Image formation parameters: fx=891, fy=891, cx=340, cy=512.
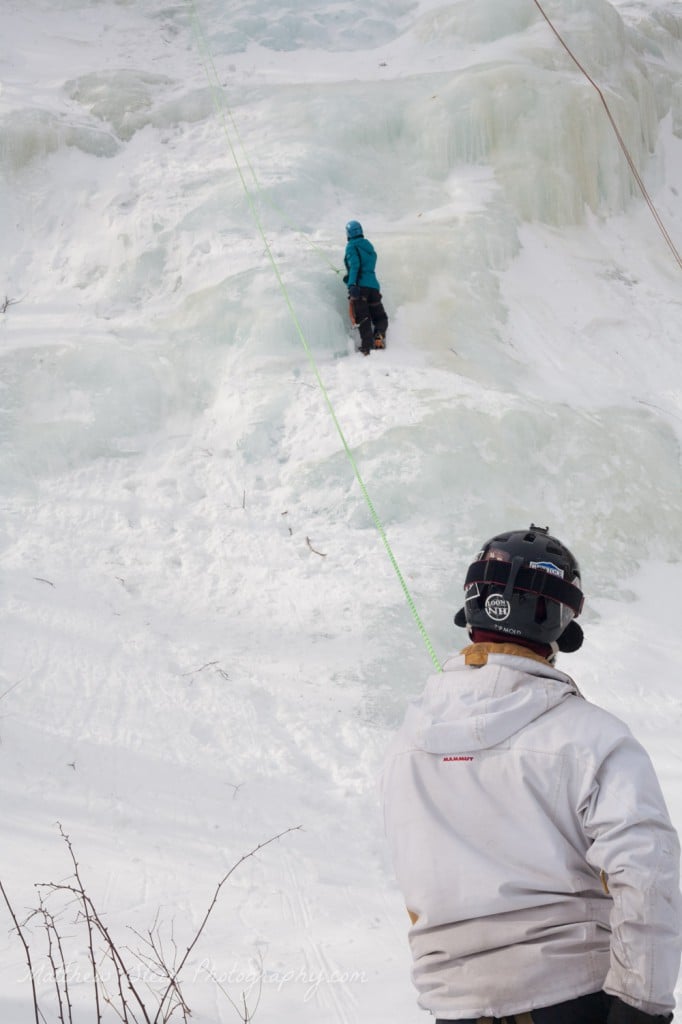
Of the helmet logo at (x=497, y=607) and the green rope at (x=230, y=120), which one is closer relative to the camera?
the helmet logo at (x=497, y=607)

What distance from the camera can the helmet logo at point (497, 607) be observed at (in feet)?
6.54

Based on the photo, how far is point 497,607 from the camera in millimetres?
2012

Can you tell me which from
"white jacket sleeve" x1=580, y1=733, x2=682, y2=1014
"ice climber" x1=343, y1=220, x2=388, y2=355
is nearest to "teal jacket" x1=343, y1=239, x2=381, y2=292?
"ice climber" x1=343, y1=220, x2=388, y2=355

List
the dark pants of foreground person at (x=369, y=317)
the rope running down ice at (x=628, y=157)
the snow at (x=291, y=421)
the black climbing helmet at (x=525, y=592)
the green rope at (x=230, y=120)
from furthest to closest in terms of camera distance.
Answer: the rope running down ice at (x=628, y=157)
the green rope at (x=230, y=120)
the dark pants of foreground person at (x=369, y=317)
the snow at (x=291, y=421)
the black climbing helmet at (x=525, y=592)

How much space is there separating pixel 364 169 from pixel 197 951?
940 centimetres

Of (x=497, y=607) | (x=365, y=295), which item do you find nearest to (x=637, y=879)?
(x=497, y=607)

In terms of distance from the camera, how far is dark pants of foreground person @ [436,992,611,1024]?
1.64 meters

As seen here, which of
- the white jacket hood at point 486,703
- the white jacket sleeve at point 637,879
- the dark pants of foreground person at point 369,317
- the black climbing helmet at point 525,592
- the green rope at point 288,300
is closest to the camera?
the white jacket sleeve at point 637,879

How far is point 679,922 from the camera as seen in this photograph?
1.62 m

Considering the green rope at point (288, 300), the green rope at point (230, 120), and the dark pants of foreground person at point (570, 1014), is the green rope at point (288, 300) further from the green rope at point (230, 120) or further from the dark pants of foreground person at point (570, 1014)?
the dark pants of foreground person at point (570, 1014)

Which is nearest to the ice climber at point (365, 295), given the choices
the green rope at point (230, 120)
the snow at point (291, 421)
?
the snow at point (291, 421)

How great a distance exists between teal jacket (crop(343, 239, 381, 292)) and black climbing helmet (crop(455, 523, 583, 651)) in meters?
6.77

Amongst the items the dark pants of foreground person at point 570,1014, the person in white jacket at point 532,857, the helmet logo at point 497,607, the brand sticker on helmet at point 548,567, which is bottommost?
the dark pants of foreground person at point 570,1014

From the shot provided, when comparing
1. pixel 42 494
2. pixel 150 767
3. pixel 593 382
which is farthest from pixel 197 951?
pixel 593 382
